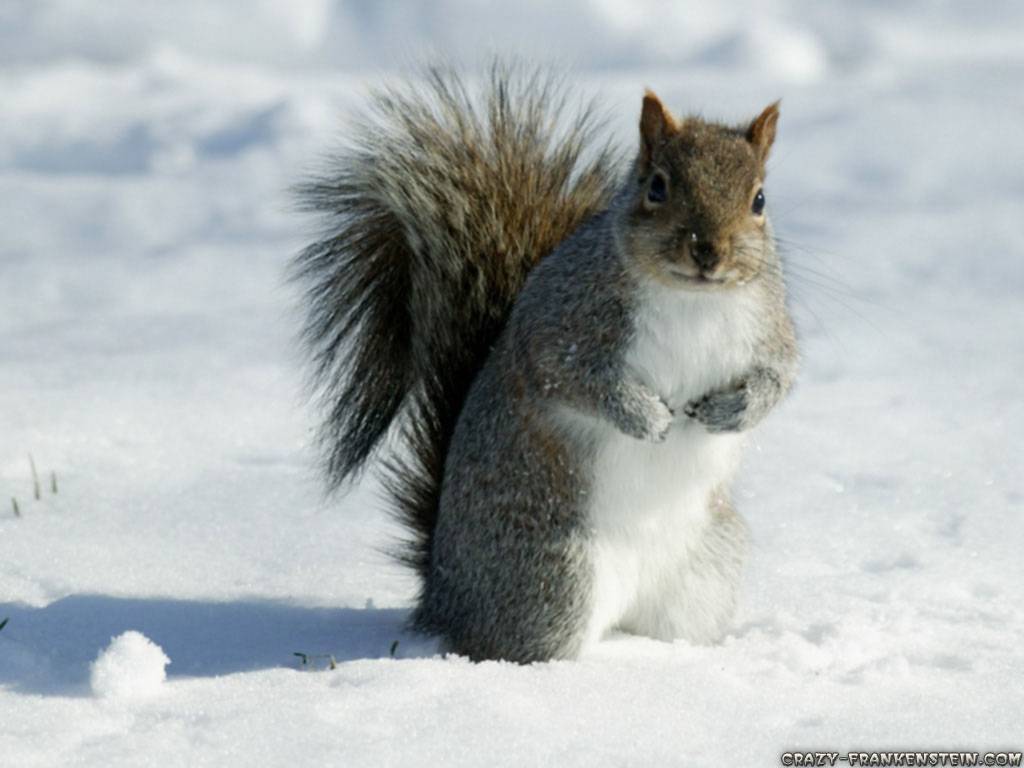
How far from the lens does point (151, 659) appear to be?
2.33 metres

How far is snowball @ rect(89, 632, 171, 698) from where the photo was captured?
231cm

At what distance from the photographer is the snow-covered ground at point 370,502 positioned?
7.34 feet

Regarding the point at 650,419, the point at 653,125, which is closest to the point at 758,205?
the point at 653,125

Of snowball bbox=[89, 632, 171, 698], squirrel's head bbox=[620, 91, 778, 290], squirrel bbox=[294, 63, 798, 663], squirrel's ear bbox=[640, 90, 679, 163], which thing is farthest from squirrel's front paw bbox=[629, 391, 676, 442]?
snowball bbox=[89, 632, 171, 698]

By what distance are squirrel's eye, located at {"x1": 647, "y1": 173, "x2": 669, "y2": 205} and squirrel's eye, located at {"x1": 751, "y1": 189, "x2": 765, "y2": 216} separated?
0.47ft

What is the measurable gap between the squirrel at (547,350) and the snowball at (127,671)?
0.59m

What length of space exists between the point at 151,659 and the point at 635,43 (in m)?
8.39

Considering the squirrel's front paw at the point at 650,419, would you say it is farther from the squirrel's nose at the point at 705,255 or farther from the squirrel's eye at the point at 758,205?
the squirrel's eye at the point at 758,205

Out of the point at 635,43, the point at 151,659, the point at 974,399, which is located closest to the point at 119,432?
the point at 151,659

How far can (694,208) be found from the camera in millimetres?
2502

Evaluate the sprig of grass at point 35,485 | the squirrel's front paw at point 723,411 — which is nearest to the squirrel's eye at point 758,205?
the squirrel's front paw at point 723,411

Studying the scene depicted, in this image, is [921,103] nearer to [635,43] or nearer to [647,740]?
[635,43]

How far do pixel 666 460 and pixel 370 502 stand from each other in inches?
46.3

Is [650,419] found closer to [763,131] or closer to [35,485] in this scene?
[763,131]
